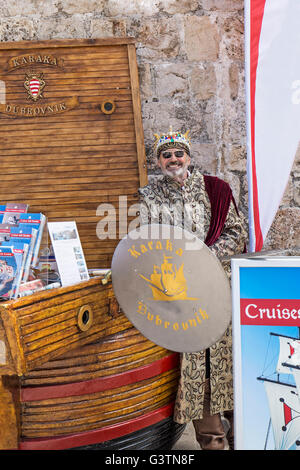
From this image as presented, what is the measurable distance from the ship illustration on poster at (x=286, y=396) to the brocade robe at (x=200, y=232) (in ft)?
2.65

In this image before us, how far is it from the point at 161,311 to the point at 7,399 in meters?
0.73

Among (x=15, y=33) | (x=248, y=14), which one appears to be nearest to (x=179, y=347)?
(x=248, y=14)

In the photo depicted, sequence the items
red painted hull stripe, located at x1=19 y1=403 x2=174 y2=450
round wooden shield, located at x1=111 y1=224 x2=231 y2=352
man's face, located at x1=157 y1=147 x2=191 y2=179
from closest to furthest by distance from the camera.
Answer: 1. round wooden shield, located at x1=111 y1=224 x2=231 y2=352
2. red painted hull stripe, located at x1=19 y1=403 x2=174 y2=450
3. man's face, located at x1=157 y1=147 x2=191 y2=179

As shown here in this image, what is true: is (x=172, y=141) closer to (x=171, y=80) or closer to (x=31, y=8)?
(x=171, y=80)

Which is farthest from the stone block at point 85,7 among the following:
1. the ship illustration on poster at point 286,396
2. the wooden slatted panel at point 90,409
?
the ship illustration on poster at point 286,396

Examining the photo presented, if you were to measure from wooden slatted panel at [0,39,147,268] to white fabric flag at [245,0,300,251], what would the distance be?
0.85 meters

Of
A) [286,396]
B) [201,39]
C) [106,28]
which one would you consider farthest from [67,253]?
[201,39]

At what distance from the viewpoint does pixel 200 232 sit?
2701mm

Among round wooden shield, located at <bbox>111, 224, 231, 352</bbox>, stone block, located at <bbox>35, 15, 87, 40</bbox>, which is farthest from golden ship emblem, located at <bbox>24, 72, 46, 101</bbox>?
round wooden shield, located at <bbox>111, 224, 231, 352</bbox>

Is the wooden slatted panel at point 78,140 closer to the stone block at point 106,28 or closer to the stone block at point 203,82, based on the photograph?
the stone block at point 106,28

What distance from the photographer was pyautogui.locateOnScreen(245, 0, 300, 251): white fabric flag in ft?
8.21

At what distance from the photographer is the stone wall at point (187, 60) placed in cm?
329

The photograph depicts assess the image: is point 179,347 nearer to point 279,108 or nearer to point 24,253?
point 24,253

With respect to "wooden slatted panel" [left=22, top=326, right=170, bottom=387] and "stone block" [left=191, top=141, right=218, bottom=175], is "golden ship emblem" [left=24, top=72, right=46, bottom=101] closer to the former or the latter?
"stone block" [left=191, top=141, right=218, bottom=175]
